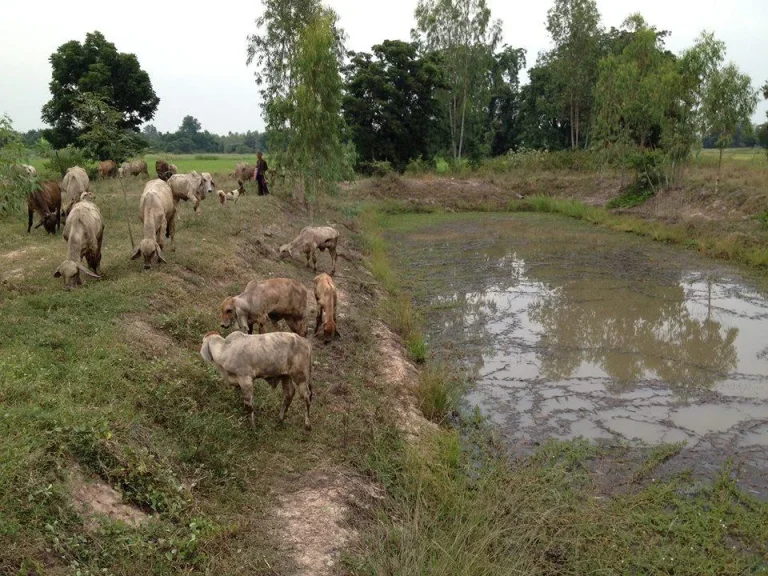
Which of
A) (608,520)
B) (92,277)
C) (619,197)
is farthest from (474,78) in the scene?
(608,520)

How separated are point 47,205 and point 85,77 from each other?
16664 millimetres

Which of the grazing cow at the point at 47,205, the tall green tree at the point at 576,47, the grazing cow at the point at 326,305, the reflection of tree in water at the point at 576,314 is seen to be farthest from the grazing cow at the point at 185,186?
the tall green tree at the point at 576,47

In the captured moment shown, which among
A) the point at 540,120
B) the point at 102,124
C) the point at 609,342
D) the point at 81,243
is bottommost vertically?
the point at 609,342

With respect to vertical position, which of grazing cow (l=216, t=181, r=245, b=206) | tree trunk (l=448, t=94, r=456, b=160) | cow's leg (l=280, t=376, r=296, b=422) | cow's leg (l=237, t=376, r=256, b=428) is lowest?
cow's leg (l=280, t=376, r=296, b=422)

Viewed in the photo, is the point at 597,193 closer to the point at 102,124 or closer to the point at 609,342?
the point at 609,342

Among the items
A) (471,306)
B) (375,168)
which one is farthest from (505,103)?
(471,306)

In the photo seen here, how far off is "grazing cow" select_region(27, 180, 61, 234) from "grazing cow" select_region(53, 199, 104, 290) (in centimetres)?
375

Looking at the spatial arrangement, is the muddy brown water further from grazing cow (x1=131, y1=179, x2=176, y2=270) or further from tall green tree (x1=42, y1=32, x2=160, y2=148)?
tall green tree (x1=42, y1=32, x2=160, y2=148)

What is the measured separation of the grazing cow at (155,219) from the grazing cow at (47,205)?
9.84 feet

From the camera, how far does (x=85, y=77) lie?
26.2 m

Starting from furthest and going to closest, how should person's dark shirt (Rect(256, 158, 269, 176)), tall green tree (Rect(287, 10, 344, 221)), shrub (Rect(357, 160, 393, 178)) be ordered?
shrub (Rect(357, 160, 393, 178)), person's dark shirt (Rect(256, 158, 269, 176)), tall green tree (Rect(287, 10, 344, 221))

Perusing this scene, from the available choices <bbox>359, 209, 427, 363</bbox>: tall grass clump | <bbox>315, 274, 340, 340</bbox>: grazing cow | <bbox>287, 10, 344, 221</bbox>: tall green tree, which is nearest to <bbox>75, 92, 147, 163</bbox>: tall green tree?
<bbox>315, 274, 340, 340</bbox>: grazing cow

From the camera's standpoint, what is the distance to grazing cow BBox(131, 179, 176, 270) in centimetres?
973

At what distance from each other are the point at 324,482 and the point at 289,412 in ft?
4.30
